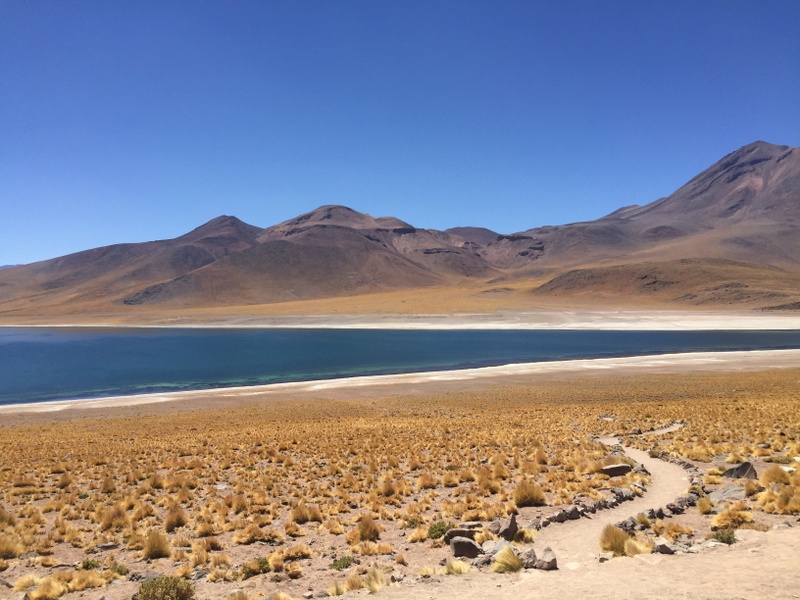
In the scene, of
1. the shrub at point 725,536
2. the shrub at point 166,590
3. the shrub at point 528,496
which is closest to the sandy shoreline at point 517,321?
the shrub at point 528,496

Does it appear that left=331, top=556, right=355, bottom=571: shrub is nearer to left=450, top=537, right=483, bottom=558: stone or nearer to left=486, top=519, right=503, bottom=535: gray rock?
left=450, top=537, right=483, bottom=558: stone

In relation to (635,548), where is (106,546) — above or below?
below

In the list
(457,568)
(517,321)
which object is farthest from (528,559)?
(517,321)

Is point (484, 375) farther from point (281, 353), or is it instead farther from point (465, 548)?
point (465, 548)

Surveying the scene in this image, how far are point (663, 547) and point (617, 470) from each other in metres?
4.94

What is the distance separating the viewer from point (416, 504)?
10.8 meters

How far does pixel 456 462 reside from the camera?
14.1 meters

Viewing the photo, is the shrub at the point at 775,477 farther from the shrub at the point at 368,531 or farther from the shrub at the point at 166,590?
the shrub at the point at 166,590

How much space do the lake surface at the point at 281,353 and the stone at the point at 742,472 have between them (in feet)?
124

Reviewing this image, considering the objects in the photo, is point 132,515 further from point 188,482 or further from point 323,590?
point 323,590

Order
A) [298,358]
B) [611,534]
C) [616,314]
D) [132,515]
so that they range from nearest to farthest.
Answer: [611,534]
[132,515]
[298,358]
[616,314]

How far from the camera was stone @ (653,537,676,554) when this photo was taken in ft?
24.5

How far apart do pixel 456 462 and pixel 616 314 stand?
103m

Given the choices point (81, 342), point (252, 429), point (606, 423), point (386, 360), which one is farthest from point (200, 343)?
point (606, 423)
